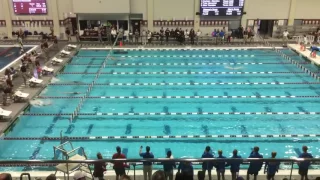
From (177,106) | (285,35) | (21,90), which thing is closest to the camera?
(177,106)

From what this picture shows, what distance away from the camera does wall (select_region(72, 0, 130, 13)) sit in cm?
2058

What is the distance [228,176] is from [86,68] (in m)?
10.9

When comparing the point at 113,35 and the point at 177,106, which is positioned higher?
the point at 113,35

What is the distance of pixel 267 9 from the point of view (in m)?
22.0

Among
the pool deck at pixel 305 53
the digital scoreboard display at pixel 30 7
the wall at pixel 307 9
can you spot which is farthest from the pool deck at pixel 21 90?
the wall at pixel 307 9

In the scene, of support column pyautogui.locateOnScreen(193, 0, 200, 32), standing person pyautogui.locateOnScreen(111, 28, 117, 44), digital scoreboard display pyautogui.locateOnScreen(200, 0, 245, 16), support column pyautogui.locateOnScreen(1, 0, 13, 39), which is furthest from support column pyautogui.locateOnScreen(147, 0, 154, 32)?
support column pyautogui.locateOnScreen(1, 0, 13, 39)

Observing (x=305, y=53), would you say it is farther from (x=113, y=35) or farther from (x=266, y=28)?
(x=113, y=35)

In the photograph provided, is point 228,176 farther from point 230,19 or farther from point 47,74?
point 230,19

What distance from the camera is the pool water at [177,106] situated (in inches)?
387

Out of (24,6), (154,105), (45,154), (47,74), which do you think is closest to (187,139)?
(154,105)

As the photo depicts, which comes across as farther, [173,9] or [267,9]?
[267,9]

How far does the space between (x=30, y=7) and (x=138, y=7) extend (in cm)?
679

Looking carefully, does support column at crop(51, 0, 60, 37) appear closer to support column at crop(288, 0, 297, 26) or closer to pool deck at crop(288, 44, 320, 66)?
pool deck at crop(288, 44, 320, 66)

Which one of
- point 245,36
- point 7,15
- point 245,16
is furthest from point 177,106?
point 7,15
